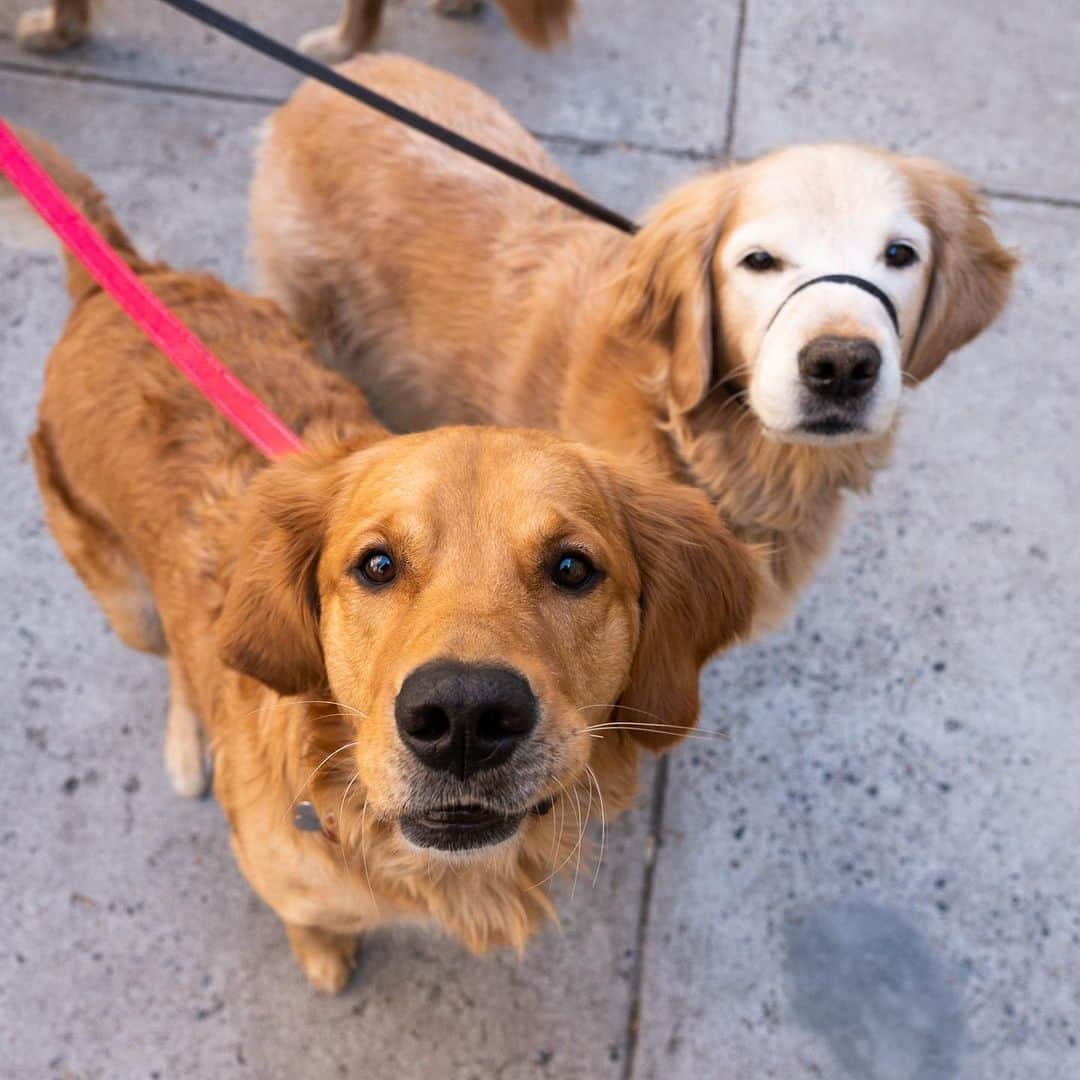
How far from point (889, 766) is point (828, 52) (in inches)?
132

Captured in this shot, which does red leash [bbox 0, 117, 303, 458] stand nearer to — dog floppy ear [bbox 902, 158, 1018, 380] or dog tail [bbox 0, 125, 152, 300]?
dog tail [bbox 0, 125, 152, 300]

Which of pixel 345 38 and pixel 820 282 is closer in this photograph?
pixel 820 282

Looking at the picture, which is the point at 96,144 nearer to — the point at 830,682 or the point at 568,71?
the point at 568,71

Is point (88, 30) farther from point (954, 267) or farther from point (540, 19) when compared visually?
point (954, 267)

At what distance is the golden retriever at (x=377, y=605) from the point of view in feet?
5.82

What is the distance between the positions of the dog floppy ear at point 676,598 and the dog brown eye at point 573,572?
21 centimetres

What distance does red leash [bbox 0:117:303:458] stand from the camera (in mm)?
2373

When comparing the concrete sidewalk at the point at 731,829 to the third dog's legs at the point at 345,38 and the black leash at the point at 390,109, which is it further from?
the black leash at the point at 390,109

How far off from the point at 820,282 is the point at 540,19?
7.24ft

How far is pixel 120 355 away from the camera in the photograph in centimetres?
265

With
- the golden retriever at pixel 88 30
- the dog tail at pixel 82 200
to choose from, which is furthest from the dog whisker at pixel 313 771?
the golden retriever at pixel 88 30

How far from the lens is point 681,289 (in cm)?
275

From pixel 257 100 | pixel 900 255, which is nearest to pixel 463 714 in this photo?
pixel 900 255

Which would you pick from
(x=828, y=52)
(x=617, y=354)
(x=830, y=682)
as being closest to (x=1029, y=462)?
(x=830, y=682)
